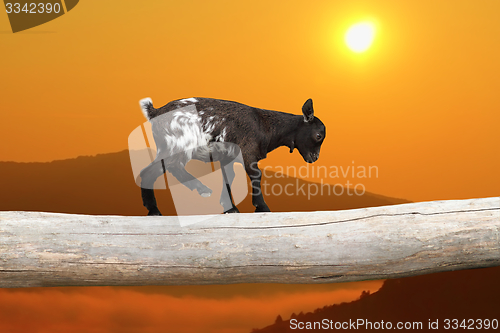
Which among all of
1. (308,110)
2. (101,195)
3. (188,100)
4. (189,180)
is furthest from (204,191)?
(101,195)

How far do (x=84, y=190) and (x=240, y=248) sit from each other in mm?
1953

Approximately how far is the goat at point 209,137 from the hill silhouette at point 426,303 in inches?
46.8

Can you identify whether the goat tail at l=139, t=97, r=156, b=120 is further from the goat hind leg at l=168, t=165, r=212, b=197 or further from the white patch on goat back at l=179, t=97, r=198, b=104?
the goat hind leg at l=168, t=165, r=212, b=197

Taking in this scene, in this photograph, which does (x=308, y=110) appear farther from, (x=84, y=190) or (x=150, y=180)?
(x=84, y=190)

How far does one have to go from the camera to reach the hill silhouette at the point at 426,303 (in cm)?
274

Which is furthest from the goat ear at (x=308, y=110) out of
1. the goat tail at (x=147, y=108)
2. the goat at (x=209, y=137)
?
the goat tail at (x=147, y=108)

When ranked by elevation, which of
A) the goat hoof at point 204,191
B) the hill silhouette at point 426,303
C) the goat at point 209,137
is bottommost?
the hill silhouette at point 426,303

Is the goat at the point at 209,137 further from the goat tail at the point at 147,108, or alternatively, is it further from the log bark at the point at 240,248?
the log bark at the point at 240,248

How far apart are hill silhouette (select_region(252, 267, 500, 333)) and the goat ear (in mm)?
1490

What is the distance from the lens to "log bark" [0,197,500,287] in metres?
1.82

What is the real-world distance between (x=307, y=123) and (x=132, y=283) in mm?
1424

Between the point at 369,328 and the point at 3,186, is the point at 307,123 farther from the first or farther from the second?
the point at 3,186

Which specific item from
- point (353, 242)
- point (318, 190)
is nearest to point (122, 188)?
point (318, 190)

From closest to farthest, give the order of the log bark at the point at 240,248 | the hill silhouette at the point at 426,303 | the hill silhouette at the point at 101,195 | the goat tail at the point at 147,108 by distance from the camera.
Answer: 1. the log bark at the point at 240,248
2. the goat tail at the point at 147,108
3. the hill silhouette at the point at 426,303
4. the hill silhouette at the point at 101,195
